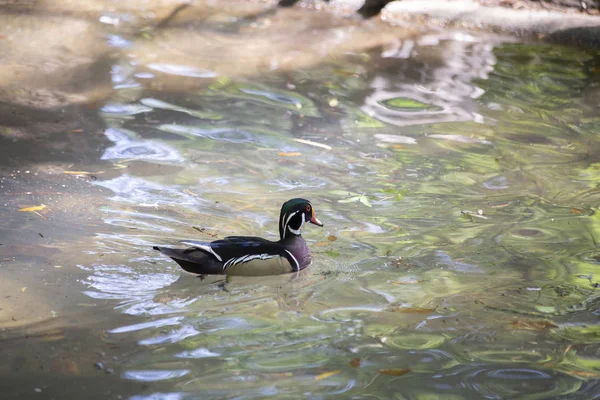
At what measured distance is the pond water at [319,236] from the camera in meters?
4.68

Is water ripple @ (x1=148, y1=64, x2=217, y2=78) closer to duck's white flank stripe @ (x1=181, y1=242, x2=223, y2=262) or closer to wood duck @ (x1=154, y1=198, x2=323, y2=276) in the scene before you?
wood duck @ (x1=154, y1=198, x2=323, y2=276)

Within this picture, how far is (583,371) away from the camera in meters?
4.80

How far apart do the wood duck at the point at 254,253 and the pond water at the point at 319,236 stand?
0.12m

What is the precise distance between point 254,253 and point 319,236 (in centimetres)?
107

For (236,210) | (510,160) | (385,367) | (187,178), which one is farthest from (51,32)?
(385,367)

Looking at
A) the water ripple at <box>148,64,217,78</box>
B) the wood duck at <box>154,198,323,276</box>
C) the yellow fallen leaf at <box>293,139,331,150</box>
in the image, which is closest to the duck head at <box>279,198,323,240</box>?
the wood duck at <box>154,198,323,276</box>

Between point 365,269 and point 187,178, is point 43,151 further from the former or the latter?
point 365,269

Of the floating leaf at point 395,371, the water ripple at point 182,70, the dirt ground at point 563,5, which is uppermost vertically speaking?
the dirt ground at point 563,5

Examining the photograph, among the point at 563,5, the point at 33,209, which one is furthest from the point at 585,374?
the point at 563,5

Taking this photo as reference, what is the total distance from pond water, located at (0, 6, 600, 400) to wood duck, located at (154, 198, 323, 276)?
120 mm

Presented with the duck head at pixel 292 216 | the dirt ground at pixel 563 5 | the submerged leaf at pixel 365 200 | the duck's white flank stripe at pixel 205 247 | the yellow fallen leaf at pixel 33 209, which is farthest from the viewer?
the dirt ground at pixel 563 5

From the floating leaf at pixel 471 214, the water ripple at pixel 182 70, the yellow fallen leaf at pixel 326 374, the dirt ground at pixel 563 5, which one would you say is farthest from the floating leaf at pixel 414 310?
the dirt ground at pixel 563 5

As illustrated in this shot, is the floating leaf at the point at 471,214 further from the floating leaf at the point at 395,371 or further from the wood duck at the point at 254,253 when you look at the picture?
the floating leaf at the point at 395,371

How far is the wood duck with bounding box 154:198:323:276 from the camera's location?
579 centimetres
